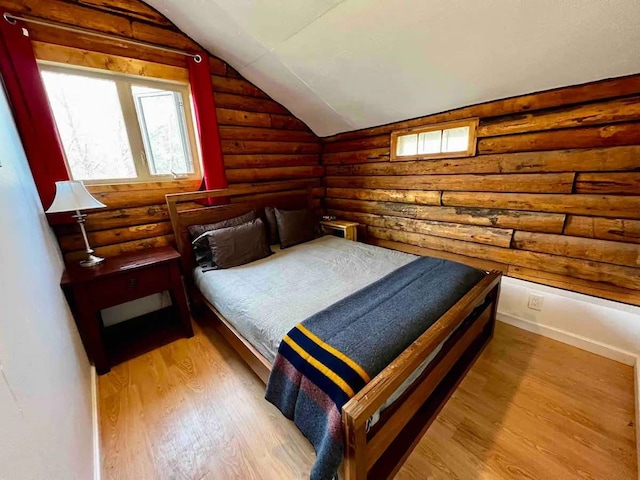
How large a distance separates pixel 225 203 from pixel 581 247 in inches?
120

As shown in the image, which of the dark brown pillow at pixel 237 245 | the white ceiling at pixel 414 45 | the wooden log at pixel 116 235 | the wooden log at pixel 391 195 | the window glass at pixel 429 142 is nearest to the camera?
the white ceiling at pixel 414 45

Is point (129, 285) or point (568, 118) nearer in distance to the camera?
point (568, 118)

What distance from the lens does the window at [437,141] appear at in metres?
2.35

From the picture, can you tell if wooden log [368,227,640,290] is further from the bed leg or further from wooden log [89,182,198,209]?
wooden log [89,182,198,209]

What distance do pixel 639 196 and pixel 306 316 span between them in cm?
222

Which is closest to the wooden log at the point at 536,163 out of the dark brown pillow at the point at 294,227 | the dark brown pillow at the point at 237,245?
the dark brown pillow at the point at 294,227

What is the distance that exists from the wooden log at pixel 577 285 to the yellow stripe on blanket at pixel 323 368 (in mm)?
1998

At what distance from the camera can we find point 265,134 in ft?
10.3

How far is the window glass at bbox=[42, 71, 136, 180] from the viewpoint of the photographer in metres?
2.03

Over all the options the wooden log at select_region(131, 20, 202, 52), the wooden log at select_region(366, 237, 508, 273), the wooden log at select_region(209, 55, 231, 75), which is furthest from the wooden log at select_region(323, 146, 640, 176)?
the wooden log at select_region(131, 20, 202, 52)

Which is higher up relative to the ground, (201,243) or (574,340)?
(201,243)

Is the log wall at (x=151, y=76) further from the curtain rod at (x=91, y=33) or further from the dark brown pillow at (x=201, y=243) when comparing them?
the dark brown pillow at (x=201, y=243)

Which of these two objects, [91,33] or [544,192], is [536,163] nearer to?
[544,192]

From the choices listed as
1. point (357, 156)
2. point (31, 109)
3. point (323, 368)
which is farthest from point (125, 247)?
point (357, 156)
